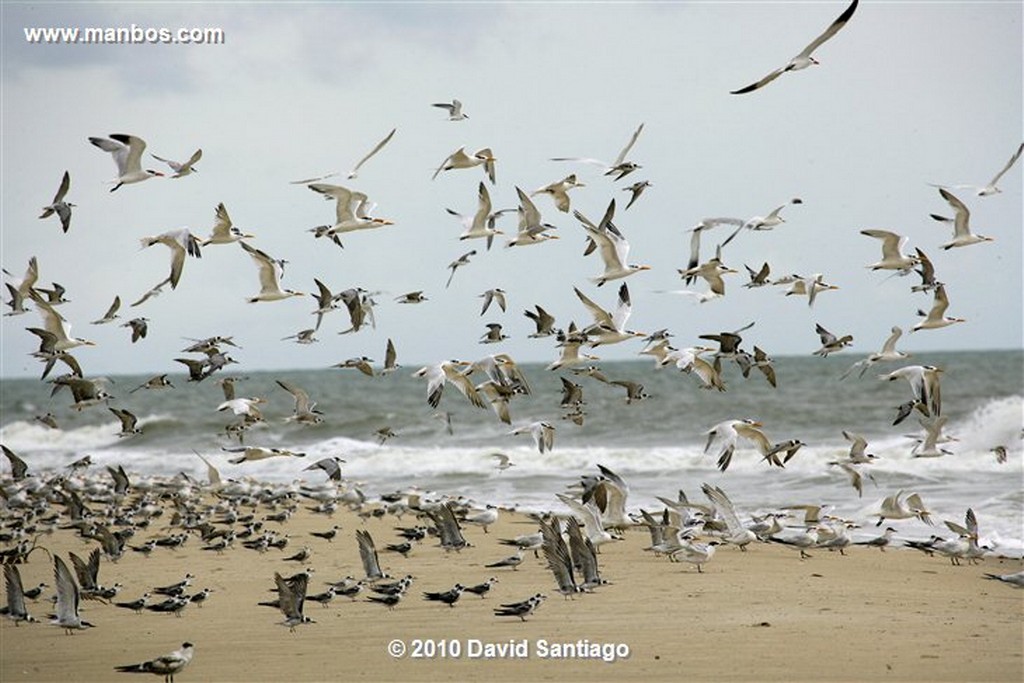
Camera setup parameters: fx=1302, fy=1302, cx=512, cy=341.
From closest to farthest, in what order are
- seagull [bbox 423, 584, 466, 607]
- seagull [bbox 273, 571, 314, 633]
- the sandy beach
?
the sandy beach < seagull [bbox 273, 571, 314, 633] < seagull [bbox 423, 584, 466, 607]

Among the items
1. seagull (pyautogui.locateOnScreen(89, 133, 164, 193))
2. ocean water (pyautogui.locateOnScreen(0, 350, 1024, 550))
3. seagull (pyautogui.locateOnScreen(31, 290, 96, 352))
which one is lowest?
ocean water (pyautogui.locateOnScreen(0, 350, 1024, 550))

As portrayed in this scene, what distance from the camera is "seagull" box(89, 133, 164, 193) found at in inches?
509

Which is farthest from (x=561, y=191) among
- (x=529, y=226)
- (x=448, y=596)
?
(x=448, y=596)

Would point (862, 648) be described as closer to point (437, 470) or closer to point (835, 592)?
point (835, 592)

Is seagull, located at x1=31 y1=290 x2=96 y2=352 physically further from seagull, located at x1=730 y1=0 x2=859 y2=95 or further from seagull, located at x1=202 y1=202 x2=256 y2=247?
seagull, located at x1=730 y1=0 x2=859 y2=95

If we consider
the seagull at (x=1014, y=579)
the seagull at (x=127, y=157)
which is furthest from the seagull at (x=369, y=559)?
the seagull at (x=1014, y=579)

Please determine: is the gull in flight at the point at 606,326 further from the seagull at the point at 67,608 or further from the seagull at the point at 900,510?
the seagull at the point at 67,608

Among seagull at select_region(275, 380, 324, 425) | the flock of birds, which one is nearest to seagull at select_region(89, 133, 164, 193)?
the flock of birds

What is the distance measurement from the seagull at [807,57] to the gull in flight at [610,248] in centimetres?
380

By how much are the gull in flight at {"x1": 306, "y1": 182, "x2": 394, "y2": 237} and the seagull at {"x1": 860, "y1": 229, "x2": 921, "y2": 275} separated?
5.37m

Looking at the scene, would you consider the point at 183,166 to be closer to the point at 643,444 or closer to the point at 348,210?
the point at 348,210

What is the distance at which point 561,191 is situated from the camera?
14891 millimetres

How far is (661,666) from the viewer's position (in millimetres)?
9859

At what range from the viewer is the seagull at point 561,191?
14758 mm
